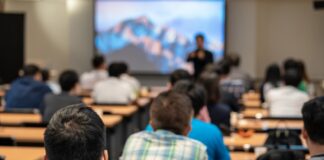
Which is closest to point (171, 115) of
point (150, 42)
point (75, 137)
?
point (75, 137)

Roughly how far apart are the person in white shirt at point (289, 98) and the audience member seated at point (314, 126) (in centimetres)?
329

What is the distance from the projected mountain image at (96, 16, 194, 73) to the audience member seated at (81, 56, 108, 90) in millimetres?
1812

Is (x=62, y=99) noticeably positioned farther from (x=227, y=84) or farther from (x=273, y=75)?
(x=273, y=75)

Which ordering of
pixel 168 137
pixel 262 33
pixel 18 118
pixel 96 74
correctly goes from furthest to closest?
pixel 262 33 → pixel 96 74 → pixel 18 118 → pixel 168 137

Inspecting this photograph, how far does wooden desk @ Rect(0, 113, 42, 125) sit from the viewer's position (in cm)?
539

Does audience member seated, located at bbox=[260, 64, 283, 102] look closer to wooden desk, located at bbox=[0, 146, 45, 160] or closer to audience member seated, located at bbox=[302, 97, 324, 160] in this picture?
wooden desk, located at bbox=[0, 146, 45, 160]

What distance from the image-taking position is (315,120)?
2.49 metres

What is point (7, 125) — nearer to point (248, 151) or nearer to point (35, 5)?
point (248, 151)

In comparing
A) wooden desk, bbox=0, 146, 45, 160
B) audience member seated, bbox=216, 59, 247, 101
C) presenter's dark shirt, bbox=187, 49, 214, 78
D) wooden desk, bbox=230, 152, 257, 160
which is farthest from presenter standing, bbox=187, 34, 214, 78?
wooden desk, bbox=0, 146, 45, 160

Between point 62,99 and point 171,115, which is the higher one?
point 171,115

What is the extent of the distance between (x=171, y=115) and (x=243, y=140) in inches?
66.3

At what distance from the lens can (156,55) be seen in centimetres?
1122

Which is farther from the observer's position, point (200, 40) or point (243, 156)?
point (200, 40)

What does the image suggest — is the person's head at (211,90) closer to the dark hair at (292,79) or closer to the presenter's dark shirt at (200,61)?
the dark hair at (292,79)
